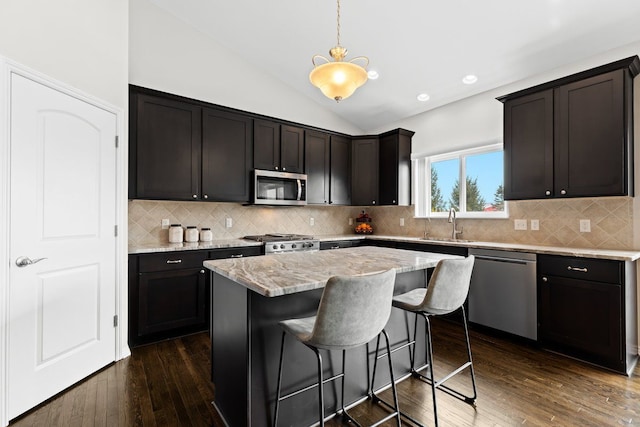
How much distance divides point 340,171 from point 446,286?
3261 mm

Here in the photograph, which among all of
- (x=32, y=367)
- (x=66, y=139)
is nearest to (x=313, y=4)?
(x=66, y=139)

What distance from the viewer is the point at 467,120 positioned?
158 inches

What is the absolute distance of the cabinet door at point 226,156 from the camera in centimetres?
354

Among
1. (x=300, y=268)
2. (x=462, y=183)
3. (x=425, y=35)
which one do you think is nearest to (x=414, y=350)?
(x=300, y=268)

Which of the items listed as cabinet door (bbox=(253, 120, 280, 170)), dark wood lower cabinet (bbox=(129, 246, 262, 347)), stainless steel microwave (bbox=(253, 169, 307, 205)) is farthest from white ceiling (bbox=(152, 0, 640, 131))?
dark wood lower cabinet (bbox=(129, 246, 262, 347))

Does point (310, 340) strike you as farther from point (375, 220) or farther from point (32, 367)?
point (375, 220)

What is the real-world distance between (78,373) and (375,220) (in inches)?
169

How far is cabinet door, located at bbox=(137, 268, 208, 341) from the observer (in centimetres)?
290

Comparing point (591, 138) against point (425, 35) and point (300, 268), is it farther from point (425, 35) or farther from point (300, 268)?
point (300, 268)

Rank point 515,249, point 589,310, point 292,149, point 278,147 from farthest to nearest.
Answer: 1. point 292,149
2. point 278,147
3. point 515,249
4. point 589,310

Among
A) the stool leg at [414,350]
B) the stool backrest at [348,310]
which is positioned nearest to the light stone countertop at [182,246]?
the stool leg at [414,350]

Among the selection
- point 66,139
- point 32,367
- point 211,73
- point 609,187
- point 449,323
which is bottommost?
point 449,323

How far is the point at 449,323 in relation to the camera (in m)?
3.57

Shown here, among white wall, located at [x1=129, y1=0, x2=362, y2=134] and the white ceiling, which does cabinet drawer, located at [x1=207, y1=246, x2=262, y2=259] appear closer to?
white wall, located at [x1=129, y1=0, x2=362, y2=134]
